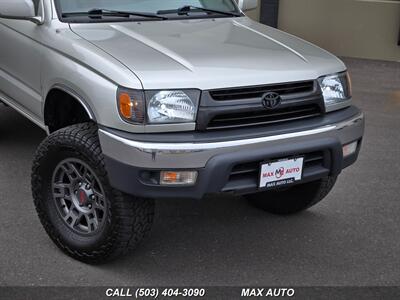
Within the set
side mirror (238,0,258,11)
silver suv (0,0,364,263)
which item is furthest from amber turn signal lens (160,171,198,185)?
side mirror (238,0,258,11)

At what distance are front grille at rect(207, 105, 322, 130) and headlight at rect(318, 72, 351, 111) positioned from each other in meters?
0.10

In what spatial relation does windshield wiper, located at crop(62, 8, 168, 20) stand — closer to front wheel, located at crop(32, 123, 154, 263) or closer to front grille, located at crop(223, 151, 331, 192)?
front wheel, located at crop(32, 123, 154, 263)

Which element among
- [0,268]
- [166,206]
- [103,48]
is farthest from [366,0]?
[0,268]

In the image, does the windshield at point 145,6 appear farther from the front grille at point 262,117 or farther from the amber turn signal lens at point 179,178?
the amber turn signal lens at point 179,178

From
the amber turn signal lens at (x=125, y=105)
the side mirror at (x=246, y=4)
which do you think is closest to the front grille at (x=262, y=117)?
the amber turn signal lens at (x=125, y=105)

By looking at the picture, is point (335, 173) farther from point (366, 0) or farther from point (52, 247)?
point (366, 0)

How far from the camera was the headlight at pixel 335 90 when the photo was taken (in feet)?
11.5

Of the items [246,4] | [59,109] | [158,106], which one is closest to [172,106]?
[158,106]

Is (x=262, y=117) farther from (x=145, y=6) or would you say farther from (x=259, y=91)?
(x=145, y=6)

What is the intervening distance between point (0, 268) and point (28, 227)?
0.55 metres

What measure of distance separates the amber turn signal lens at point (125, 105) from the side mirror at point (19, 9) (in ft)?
3.94

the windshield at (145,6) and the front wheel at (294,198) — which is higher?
the windshield at (145,6)

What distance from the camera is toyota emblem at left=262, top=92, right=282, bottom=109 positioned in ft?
10.6

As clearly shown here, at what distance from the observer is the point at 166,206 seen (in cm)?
433
